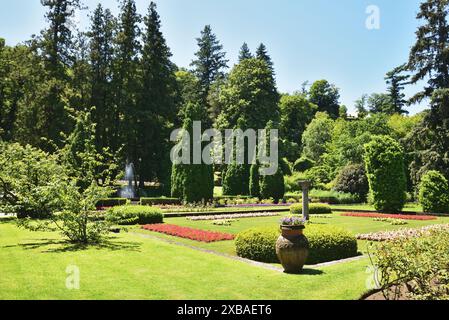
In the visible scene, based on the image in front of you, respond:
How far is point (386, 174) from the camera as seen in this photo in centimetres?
2666

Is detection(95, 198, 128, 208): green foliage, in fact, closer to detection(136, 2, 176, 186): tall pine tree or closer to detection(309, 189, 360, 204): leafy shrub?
detection(136, 2, 176, 186): tall pine tree

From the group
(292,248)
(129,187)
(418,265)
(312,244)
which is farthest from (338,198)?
(418,265)

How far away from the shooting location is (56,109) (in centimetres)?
3681

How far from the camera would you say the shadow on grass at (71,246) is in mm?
12680

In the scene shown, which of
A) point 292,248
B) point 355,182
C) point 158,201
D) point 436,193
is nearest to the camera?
point 292,248

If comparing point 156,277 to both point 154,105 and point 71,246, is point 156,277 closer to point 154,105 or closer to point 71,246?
point 71,246

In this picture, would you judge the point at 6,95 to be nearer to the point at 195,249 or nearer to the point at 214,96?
the point at 214,96

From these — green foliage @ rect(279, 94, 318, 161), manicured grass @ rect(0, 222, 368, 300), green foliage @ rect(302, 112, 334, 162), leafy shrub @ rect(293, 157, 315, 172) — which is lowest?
manicured grass @ rect(0, 222, 368, 300)

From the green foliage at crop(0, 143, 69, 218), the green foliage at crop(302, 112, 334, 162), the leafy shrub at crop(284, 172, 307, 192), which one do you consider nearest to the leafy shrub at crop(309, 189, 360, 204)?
the leafy shrub at crop(284, 172, 307, 192)

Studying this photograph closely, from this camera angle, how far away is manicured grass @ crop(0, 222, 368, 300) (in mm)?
7742

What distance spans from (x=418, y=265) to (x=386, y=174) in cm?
2130

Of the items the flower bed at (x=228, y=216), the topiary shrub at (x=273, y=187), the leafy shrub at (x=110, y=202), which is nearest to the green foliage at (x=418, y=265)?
the flower bed at (x=228, y=216)

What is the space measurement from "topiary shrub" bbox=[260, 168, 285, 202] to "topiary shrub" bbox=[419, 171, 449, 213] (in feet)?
49.9
